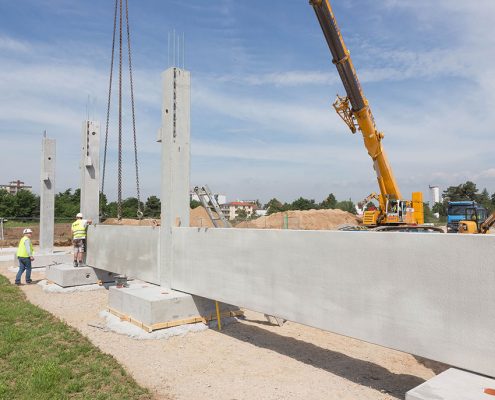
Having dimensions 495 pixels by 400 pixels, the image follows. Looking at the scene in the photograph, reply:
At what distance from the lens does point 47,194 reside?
13.6 m

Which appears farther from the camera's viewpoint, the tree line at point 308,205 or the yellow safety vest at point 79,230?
the tree line at point 308,205

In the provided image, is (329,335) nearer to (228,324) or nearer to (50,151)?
(228,324)

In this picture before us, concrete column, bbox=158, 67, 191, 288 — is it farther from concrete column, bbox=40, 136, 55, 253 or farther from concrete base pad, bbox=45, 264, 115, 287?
concrete column, bbox=40, 136, 55, 253

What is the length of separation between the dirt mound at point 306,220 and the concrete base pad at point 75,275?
67.8ft

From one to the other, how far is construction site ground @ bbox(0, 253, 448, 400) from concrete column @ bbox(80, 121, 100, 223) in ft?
16.0

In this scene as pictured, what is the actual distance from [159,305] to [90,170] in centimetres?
658

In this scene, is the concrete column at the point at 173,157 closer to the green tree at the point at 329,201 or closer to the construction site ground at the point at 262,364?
the construction site ground at the point at 262,364

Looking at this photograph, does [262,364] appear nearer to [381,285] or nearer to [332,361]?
[332,361]

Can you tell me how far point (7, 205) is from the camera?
52.6 meters

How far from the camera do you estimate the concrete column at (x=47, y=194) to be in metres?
13.6

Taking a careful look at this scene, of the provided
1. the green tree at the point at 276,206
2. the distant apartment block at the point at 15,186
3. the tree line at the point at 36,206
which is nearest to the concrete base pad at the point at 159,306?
the tree line at the point at 36,206

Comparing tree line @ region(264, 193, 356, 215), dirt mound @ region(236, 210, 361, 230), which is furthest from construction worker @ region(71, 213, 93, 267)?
tree line @ region(264, 193, 356, 215)

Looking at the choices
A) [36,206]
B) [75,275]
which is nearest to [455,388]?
[75,275]

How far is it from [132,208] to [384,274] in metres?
46.1
